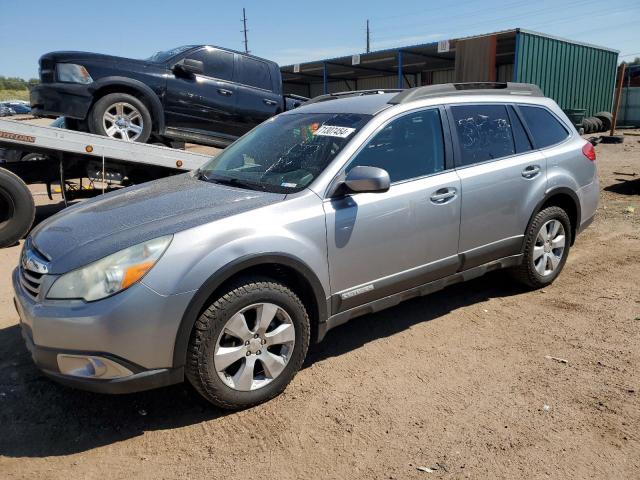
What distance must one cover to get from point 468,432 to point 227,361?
52.1 inches

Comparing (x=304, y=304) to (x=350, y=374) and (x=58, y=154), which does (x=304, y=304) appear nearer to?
(x=350, y=374)

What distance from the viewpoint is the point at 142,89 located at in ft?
23.7

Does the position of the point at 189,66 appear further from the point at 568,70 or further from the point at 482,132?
the point at 568,70

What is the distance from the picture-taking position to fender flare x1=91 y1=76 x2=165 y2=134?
272 inches

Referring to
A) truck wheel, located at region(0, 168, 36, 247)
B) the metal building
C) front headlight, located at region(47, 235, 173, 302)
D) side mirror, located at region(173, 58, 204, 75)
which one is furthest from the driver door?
the metal building

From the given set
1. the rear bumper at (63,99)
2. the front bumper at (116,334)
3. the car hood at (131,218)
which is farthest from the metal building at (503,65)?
the front bumper at (116,334)

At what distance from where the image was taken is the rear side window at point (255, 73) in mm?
8586

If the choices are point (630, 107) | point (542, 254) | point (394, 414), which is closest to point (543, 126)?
point (542, 254)

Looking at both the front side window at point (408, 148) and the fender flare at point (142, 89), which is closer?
the front side window at point (408, 148)

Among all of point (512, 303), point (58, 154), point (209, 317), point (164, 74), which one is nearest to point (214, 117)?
point (164, 74)

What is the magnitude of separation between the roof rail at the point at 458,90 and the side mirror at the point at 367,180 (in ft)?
2.70

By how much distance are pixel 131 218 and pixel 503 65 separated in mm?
23019

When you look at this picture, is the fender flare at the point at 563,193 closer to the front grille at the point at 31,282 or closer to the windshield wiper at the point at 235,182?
the windshield wiper at the point at 235,182

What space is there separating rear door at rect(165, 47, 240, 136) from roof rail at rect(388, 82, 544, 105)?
15.6ft
